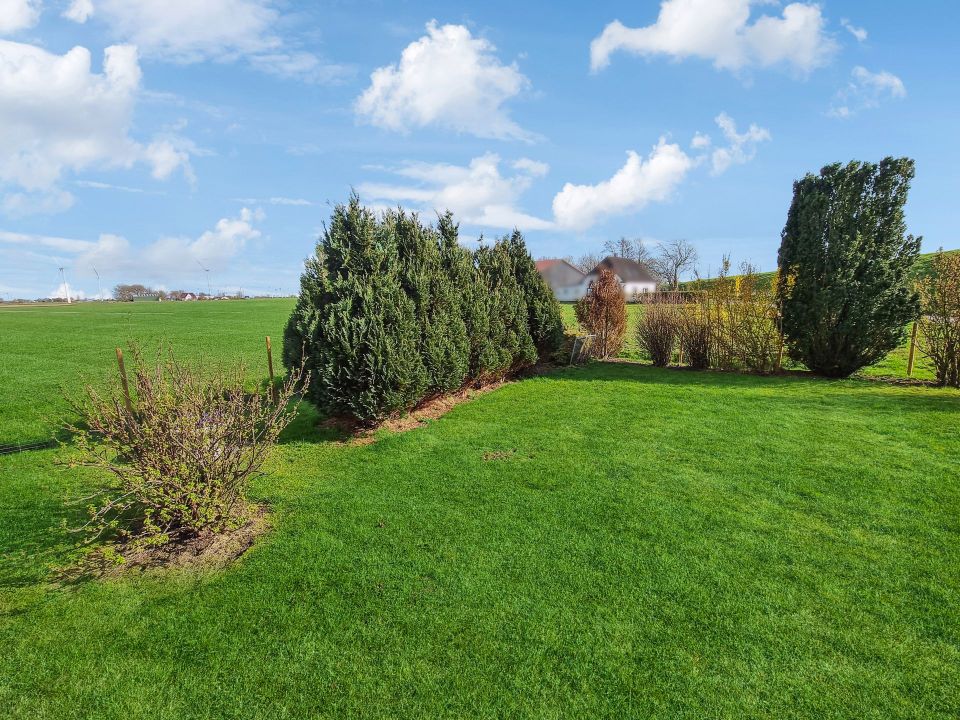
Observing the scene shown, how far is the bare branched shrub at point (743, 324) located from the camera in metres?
12.2

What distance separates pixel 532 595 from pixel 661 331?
1133 centimetres

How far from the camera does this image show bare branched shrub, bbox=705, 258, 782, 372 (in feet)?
39.9

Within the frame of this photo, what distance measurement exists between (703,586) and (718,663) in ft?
2.57

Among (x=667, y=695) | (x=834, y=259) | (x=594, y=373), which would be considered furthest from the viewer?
(x=594, y=373)

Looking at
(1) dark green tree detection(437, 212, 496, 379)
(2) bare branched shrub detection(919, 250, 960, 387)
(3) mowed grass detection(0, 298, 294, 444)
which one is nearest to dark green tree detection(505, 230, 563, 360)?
(1) dark green tree detection(437, 212, 496, 379)

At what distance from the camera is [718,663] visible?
2996 millimetres

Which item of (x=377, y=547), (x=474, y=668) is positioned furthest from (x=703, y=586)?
(x=377, y=547)

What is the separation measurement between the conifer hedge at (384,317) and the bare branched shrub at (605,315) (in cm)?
624

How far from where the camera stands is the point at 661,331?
13.7 metres

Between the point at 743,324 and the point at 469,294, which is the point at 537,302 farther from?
the point at 743,324

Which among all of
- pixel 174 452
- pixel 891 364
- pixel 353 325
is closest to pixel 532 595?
pixel 174 452

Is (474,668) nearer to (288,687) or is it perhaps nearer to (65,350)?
(288,687)

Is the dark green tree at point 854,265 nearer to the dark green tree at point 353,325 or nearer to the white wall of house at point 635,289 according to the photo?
the white wall of house at point 635,289

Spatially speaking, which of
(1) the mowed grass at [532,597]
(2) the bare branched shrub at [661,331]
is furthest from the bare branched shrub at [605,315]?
(1) the mowed grass at [532,597]
